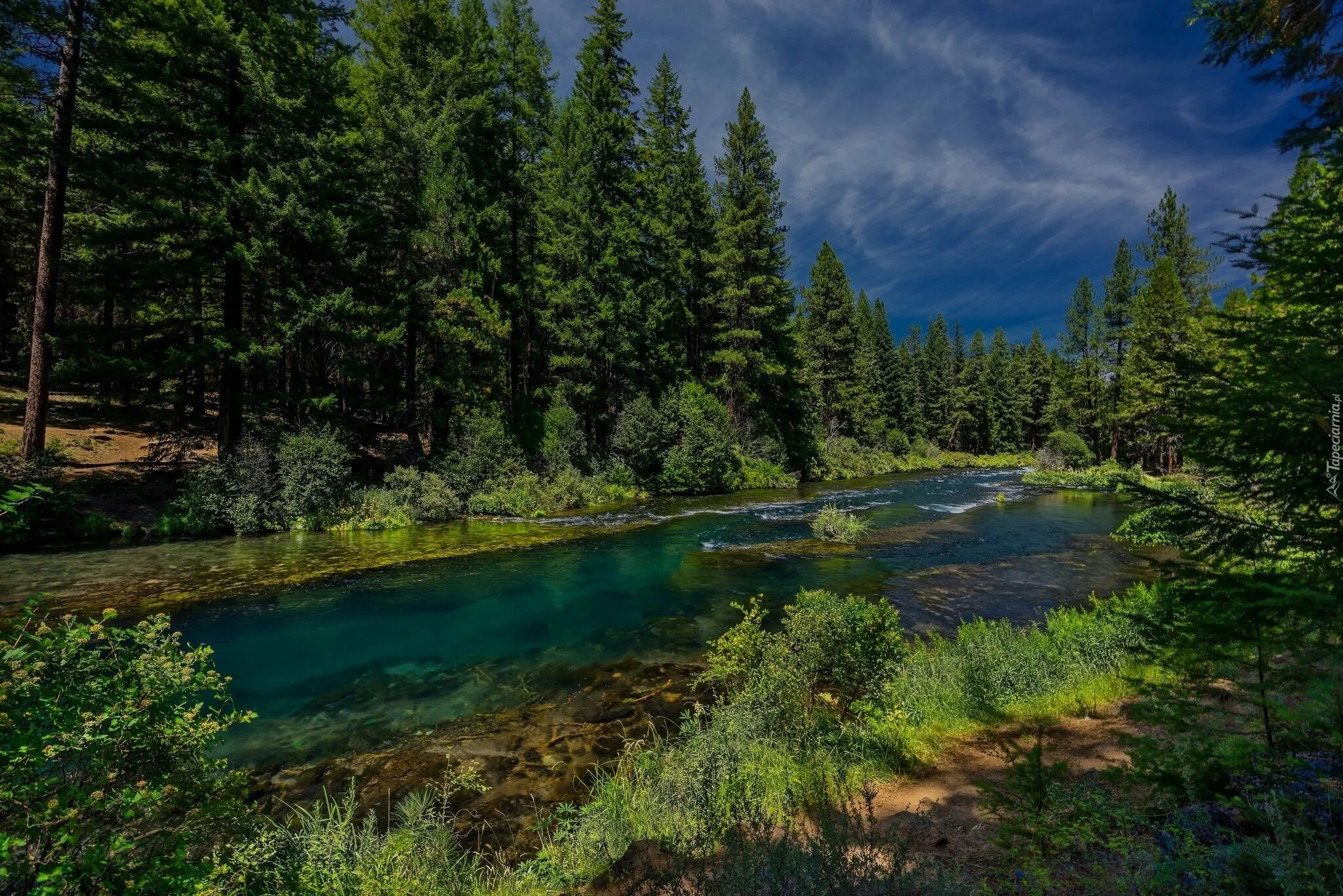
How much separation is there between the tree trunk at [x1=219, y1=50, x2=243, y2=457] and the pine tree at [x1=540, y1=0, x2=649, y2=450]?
1331cm

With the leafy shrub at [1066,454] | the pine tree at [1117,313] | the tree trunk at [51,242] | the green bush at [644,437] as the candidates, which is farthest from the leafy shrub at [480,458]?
the pine tree at [1117,313]

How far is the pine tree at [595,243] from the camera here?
29.0 metres

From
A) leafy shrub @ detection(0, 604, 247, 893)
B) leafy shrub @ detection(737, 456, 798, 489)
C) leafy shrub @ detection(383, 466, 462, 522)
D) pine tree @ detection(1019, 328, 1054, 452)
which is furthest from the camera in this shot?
pine tree @ detection(1019, 328, 1054, 452)

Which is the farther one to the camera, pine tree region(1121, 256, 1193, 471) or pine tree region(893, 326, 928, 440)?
pine tree region(893, 326, 928, 440)

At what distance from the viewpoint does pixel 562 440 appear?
88.4 feet

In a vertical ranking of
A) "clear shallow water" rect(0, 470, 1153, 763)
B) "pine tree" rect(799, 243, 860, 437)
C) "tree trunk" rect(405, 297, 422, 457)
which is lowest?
"clear shallow water" rect(0, 470, 1153, 763)

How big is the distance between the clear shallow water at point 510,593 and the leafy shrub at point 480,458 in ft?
10.5

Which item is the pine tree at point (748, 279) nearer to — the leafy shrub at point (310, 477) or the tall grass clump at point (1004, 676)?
the leafy shrub at point (310, 477)

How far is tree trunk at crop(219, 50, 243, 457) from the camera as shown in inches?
711

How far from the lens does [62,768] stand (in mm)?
2705

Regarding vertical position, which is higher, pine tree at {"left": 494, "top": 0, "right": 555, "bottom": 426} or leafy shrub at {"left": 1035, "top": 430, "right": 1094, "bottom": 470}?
pine tree at {"left": 494, "top": 0, "right": 555, "bottom": 426}

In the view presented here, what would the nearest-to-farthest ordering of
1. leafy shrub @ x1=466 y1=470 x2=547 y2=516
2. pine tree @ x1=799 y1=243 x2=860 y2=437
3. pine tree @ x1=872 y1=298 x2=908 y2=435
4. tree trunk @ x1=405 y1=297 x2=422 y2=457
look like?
leafy shrub @ x1=466 y1=470 x2=547 y2=516, tree trunk @ x1=405 y1=297 x2=422 y2=457, pine tree @ x1=799 y1=243 x2=860 y2=437, pine tree @ x1=872 y1=298 x2=908 y2=435

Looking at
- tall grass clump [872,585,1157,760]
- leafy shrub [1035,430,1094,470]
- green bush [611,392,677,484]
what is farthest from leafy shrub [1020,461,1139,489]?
tall grass clump [872,585,1157,760]

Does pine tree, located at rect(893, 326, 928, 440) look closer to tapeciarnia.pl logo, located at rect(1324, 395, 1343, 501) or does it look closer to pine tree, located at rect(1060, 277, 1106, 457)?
pine tree, located at rect(1060, 277, 1106, 457)
